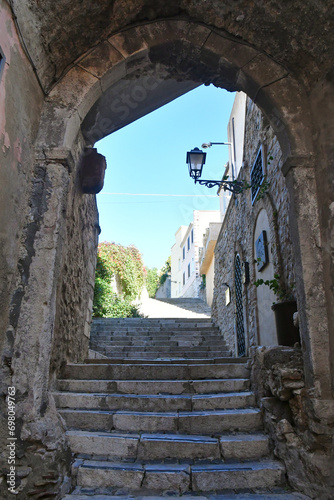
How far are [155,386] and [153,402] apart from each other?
24 centimetres

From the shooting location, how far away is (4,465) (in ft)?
6.81

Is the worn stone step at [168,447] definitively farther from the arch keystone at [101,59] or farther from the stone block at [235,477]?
the arch keystone at [101,59]

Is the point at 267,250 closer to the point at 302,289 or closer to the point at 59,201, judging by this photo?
the point at 302,289

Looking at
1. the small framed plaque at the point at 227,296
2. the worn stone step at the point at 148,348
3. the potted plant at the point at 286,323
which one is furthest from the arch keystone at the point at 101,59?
the small framed plaque at the point at 227,296

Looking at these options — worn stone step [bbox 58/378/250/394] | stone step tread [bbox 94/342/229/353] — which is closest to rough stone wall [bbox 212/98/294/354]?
stone step tread [bbox 94/342/229/353]

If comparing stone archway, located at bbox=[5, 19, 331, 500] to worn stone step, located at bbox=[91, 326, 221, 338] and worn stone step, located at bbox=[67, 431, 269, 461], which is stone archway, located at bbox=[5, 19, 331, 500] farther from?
worn stone step, located at bbox=[91, 326, 221, 338]

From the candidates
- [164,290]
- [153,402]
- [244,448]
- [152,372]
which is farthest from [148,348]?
[164,290]

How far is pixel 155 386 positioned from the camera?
10.8 feet

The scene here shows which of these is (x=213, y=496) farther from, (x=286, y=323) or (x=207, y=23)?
(x=207, y=23)

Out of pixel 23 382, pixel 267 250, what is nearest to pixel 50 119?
pixel 23 382

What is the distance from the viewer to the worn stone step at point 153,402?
10.00 ft

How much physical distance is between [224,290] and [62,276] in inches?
226

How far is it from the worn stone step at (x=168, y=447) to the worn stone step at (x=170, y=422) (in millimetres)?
177

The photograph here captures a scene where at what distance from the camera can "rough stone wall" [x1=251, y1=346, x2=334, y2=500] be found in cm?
225
